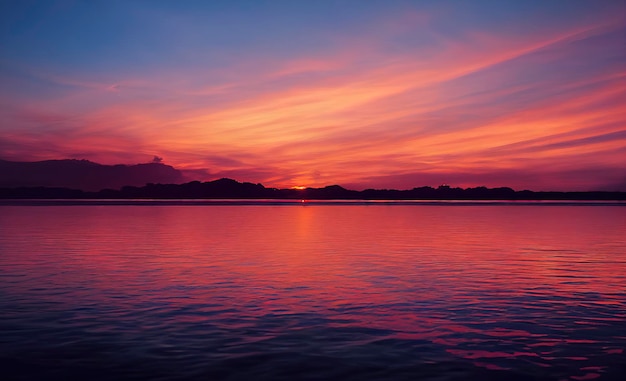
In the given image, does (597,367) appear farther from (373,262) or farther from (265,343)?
(373,262)

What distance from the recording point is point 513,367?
46.9ft

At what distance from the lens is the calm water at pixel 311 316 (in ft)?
46.6

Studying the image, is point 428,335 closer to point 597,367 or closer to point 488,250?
point 597,367

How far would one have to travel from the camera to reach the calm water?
46.6 feet

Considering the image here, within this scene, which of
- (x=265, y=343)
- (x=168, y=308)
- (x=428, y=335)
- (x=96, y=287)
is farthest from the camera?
(x=96, y=287)

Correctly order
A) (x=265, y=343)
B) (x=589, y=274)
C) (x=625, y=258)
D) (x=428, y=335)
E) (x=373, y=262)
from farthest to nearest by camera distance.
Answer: (x=625, y=258) → (x=373, y=262) → (x=589, y=274) → (x=428, y=335) → (x=265, y=343)

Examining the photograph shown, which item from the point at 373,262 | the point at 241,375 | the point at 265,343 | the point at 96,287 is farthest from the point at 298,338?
the point at 373,262

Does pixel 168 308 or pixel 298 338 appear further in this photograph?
pixel 168 308

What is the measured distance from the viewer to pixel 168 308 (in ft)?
69.8

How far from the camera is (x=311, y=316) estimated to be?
20.0 metres

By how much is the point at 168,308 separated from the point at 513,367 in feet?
39.8

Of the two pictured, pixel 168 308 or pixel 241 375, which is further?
pixel 168 308

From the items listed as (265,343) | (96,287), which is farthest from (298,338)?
(96,287)

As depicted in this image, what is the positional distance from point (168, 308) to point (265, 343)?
632 centimetres
